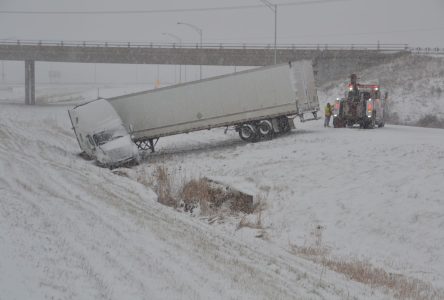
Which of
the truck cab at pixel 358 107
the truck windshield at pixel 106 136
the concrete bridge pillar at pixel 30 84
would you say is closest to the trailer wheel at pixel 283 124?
the truck cab at pixel 358 107

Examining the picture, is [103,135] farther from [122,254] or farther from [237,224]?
[122,254]

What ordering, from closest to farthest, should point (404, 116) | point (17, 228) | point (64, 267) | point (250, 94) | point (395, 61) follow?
1. point (64, 267)
2. point (17, 228)
3. point (250, 94)
4. point (404, 116)
5. point (395, 61)

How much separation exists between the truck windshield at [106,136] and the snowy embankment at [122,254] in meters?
8.90

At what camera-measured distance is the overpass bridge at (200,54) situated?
61.8 metres

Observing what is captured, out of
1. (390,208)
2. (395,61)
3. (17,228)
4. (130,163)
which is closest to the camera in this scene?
(17,228)

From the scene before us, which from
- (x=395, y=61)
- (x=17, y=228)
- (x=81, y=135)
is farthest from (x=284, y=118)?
(x=395, y=61)

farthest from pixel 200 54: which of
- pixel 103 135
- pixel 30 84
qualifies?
pixel 103 135

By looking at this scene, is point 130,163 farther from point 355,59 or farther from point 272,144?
point 355,59

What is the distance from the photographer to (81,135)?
80.5 ft

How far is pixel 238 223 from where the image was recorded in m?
15.5

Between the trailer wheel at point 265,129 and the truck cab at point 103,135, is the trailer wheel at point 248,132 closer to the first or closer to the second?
the trailer wheel at point 265,129

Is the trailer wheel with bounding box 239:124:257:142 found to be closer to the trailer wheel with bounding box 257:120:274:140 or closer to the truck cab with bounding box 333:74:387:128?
the trailer wheel with bounding box 257:120:274:140

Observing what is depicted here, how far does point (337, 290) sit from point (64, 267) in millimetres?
4328

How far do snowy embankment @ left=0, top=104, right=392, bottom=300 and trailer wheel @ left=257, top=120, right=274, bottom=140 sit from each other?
13.0 meters
